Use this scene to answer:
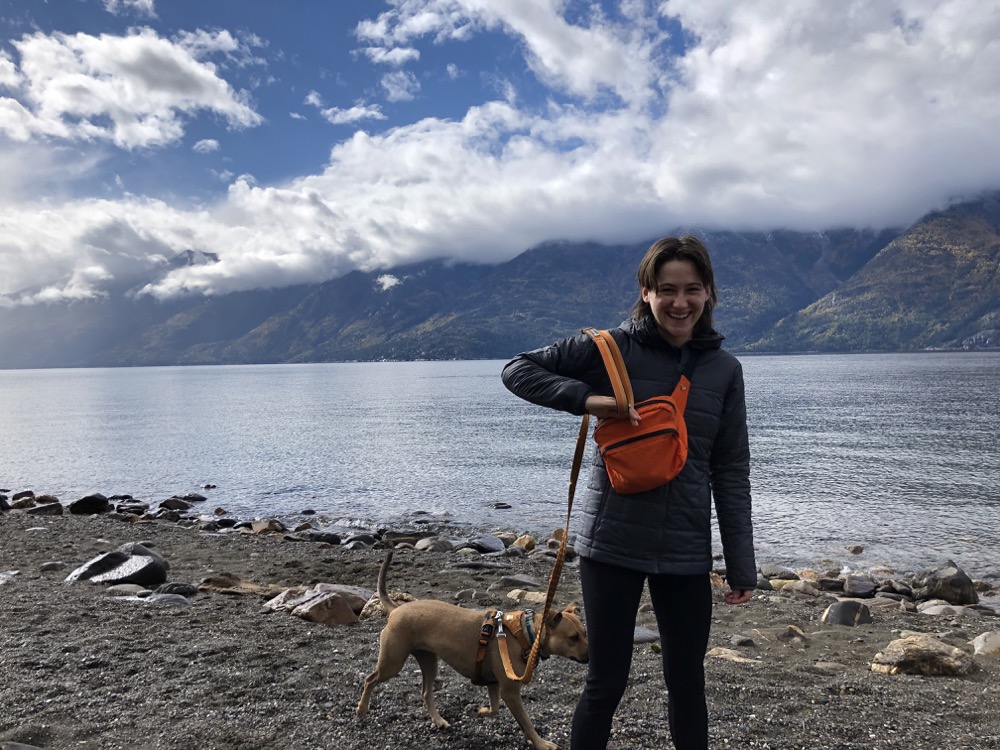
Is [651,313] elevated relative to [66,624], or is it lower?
elevated

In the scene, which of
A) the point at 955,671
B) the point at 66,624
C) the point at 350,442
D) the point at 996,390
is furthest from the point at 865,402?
the point at 66,624

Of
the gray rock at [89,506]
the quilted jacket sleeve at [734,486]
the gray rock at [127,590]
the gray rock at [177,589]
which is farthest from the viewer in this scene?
the gray rock at [89,506]

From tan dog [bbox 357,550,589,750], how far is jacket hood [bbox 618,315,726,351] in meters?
2.13

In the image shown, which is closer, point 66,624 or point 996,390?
point 66,624

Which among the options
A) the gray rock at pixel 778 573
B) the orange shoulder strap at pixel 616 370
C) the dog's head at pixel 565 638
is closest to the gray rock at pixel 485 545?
the gray rock at pixel 778 573

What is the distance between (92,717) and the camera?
219 inches

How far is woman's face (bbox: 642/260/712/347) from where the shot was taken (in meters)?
3.51

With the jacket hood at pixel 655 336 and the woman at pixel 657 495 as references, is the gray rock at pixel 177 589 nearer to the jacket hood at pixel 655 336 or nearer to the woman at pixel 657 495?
the woman at pixel 657 495

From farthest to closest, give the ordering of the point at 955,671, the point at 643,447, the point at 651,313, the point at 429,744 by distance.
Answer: the point at 955,671
the point at 429,744
the point at 651,313
the point at 643,447

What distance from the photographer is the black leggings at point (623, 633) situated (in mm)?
3482

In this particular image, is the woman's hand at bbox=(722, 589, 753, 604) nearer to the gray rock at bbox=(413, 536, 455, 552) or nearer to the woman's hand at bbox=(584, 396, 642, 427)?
the woman's hand at bbox=(584, 396, 642, 427)

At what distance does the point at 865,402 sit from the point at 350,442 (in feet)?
160

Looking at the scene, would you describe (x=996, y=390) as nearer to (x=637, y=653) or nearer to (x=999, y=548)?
(x=999, y=548)

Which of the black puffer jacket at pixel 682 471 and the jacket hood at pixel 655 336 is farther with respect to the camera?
the jacket hood at pixel 655 336
